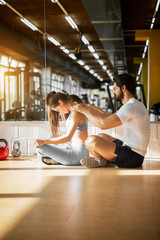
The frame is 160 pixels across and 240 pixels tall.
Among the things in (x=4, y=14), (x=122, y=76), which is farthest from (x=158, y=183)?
(x=4, y=14)

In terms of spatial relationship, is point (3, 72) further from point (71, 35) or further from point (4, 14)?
point (71, 35)

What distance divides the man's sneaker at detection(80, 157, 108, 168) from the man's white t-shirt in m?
0.39

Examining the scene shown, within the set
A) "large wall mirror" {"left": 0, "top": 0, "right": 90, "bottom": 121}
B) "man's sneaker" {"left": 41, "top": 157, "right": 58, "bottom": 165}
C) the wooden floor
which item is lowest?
the wooden floor

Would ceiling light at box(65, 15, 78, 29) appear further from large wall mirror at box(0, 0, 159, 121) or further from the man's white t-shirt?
the man's white t-shirt

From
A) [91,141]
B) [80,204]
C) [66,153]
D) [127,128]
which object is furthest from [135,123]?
[80,204]

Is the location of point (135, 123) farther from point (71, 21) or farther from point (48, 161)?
point (71, 21)

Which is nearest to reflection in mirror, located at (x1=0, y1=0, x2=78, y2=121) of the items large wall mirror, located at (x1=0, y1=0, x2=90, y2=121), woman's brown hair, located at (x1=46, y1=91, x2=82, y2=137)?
large wall mirror, located at (x1=0, y1=0, x2=90, y2=121)

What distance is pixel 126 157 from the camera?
3.69 meters

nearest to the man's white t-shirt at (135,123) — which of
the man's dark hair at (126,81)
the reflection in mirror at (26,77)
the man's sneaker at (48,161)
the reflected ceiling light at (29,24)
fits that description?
the man's dark hair at (126,81)

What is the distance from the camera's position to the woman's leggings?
391 centimetres

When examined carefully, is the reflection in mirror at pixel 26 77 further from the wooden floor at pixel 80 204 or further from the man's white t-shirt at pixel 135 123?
the wooden floor at pixel 80 204

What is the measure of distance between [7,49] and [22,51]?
0.50 meters

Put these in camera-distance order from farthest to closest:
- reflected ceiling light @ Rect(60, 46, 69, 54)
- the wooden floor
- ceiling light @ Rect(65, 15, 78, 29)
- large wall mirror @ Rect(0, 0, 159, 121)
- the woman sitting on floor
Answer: ceiling light @ Rect(65, 15, 78, 29)
reflected ceiling light @ Rect(60, 46, 69, 54)
large wall mirror @ Rect(0, 0, 159, 121)
the woman sitting on floor
the wooden floor

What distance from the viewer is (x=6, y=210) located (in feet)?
7.01
